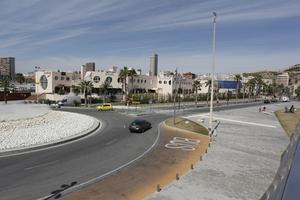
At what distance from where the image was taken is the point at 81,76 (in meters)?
107

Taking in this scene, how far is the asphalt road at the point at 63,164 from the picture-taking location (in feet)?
53.7

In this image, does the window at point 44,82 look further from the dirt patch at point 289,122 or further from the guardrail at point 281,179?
the guardrail at point 281,179

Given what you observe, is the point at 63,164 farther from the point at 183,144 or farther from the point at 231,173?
the point at 183,144

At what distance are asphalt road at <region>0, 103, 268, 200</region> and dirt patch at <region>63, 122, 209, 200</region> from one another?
1.37 meters

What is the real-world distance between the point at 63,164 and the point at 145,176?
6312 mm

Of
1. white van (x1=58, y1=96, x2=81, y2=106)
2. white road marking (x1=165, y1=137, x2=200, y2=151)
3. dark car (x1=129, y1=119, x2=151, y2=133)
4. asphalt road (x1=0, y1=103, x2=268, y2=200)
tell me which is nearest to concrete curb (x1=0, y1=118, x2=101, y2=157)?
asphalt road (x1=0, y1=103, x2=268, y2=200)

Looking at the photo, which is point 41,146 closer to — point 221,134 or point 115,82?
point 221,134

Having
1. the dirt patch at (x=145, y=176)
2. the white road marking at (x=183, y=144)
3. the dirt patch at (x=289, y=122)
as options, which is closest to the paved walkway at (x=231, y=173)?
the dirt patch at (x=145, y=176)

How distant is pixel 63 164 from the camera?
21.2 meters

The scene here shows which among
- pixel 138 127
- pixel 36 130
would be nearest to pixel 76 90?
pixel 36 130

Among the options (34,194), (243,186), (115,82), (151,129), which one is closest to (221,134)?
(151,129)

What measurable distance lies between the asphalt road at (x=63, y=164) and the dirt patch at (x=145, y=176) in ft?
4.63

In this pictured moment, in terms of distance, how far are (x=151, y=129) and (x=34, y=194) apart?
25.2 meters

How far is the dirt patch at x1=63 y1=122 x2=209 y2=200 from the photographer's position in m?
15.6
